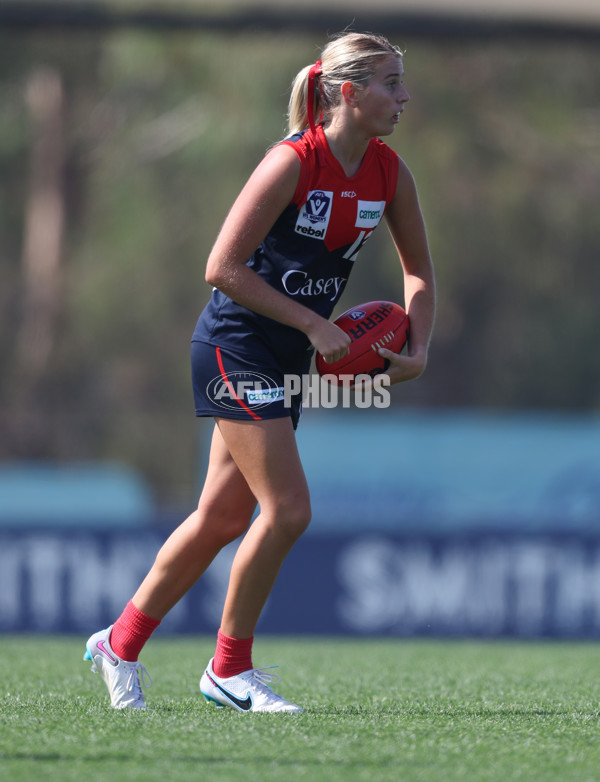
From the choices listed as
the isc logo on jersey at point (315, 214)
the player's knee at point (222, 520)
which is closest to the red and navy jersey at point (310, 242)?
the isc logo on jersey at point (315, 214)

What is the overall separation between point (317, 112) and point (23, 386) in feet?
52.5

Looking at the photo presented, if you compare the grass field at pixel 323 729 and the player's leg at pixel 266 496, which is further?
the player's leg at pixel 266 496

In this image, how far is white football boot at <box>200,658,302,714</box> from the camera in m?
3.54

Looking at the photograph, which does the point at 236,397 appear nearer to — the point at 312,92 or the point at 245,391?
the point at 245,391

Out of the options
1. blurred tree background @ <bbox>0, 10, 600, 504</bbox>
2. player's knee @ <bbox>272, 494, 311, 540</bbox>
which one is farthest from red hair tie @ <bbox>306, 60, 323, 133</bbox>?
blurred tree background @ <bbox>0, 10, 600, 504</bbox>

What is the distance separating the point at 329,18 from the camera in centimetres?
1045

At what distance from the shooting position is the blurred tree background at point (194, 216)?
60.1 feet

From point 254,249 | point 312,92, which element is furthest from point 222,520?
point 312,92

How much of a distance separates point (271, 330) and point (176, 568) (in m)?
0.77

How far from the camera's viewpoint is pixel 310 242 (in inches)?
138

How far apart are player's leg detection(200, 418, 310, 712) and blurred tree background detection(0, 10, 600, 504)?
1384 cm

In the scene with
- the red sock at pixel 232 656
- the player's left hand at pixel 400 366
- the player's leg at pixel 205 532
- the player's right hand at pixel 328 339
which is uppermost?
the player's right hand at pixel 328 339

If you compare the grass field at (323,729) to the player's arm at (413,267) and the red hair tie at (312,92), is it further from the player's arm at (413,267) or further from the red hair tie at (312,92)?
the red hair tie at (312,92)

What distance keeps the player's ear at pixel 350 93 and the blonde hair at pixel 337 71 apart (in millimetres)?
14
